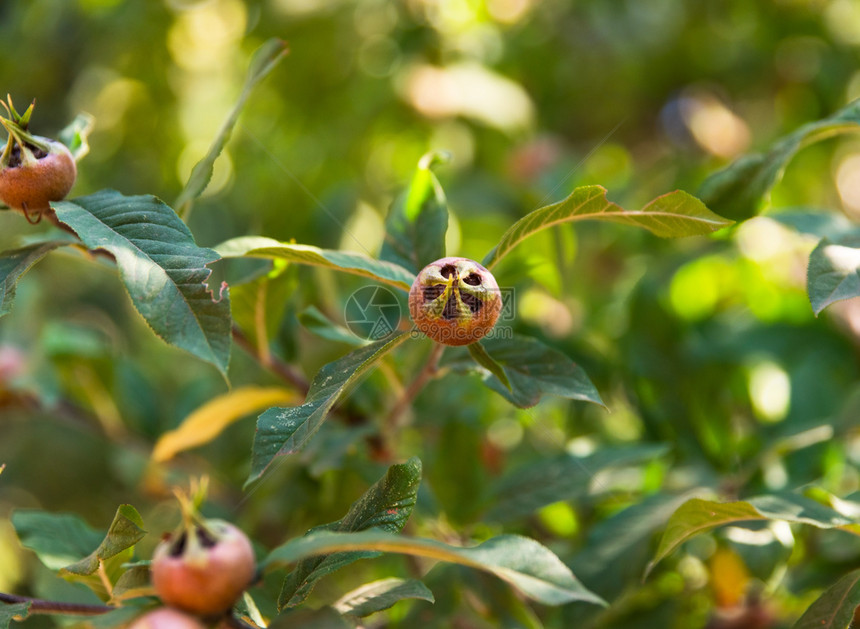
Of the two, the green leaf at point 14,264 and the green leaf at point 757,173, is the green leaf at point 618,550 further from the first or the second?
the green leaf at point 14,264

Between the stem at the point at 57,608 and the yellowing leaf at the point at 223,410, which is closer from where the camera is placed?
the stem at the point at 57,608

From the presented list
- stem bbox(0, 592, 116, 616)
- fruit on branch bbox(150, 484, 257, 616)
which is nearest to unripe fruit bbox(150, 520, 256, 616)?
fruit on branch bbox(150, 484, 257, 616)

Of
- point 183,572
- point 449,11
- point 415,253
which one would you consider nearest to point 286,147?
point 449,11

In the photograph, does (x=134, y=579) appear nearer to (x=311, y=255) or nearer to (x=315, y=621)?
(x=315, y=621)

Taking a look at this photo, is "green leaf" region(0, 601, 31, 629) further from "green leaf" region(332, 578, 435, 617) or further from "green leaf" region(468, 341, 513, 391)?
"green leaf" region(468, 341, 513, 391)

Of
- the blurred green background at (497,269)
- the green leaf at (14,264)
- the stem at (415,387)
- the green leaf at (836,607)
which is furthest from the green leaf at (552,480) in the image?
the green leaf at (14,264)

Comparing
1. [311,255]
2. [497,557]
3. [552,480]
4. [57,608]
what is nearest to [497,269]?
[552,480]
